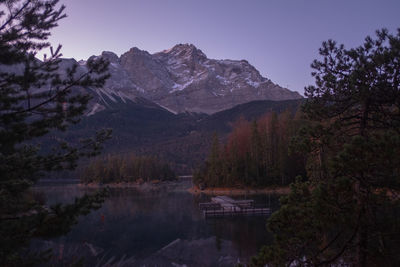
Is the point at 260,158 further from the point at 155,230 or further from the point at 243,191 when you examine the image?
the point at 155,230

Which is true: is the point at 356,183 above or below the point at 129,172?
above

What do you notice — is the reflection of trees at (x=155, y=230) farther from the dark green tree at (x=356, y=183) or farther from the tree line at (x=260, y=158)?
the tree line at (x=260, y=158)

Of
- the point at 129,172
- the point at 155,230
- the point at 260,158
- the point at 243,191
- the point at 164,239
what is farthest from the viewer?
the point at 129,172

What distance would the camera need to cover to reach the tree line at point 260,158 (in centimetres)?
4506

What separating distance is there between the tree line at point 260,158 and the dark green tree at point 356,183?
36.1 m

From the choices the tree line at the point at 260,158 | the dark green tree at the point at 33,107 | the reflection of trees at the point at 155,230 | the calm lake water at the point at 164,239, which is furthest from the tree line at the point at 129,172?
the dark green tree at the point at 33,107

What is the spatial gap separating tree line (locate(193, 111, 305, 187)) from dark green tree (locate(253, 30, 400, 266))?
3613cm

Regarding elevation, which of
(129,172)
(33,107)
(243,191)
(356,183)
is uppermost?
(33,107)

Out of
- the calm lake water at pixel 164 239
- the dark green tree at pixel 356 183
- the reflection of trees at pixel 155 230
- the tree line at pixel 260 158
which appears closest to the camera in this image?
the dark green tree at pixel 356 183

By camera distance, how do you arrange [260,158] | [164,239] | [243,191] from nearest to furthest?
[164,239], [243,191], [260,158]

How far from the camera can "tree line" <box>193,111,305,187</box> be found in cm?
4506

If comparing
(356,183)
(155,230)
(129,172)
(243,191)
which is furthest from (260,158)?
(129,172)

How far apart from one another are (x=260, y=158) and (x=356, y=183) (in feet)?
138

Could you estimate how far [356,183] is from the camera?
21.0ft
